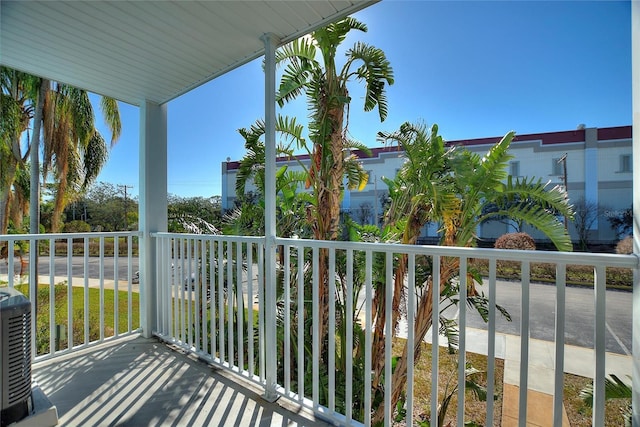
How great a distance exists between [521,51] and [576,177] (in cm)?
318

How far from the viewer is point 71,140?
26.7 ft

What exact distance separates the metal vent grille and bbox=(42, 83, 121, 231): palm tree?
829 centimetres

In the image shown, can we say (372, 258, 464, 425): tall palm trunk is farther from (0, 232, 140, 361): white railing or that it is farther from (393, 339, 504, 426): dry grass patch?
(0, 232, 140, 361): white railing

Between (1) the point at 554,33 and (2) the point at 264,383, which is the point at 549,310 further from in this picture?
(2) the point at 264,383

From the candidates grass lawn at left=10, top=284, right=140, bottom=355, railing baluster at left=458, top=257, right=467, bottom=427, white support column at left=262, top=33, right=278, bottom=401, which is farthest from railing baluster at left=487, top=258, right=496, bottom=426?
grass lawn at left=10, top=284, right=140, bottom=355

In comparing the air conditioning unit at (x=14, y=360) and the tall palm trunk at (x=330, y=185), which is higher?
the tall palm trunk at (x=330, y=185)

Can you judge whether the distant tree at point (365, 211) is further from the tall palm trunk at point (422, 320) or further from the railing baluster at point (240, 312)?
the railing baluster at point (240, 312)

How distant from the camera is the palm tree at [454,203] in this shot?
2.52 m

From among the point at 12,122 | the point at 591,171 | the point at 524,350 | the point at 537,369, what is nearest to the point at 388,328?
the point at 524,350

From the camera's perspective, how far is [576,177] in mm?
6906

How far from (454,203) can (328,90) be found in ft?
5.65

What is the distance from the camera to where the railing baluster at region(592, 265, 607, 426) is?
3.61 ft

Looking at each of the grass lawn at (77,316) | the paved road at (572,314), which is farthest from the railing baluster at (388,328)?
the grass lawn at (77,316)

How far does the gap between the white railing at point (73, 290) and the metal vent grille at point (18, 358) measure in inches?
34.4
